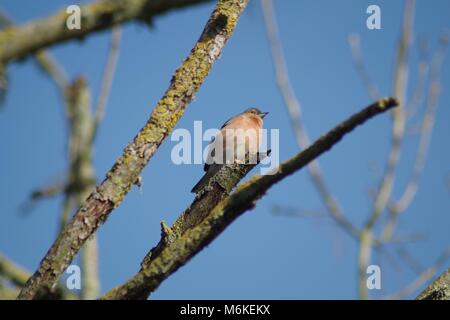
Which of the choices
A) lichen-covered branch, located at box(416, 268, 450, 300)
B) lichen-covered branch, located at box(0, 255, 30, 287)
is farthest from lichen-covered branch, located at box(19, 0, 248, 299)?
lichen-covered branch, located at box(0, 255, 30, 287)

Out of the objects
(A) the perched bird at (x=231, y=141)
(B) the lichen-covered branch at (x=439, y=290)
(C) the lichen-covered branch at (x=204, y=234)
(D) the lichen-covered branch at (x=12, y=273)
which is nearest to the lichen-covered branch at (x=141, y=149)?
(C) the lichen-covered branch at (x=204, y=234)

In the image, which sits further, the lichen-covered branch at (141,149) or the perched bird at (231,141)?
→ the perched bird at (231,141)

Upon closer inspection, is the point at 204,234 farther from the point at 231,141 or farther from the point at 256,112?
the point at 256,112

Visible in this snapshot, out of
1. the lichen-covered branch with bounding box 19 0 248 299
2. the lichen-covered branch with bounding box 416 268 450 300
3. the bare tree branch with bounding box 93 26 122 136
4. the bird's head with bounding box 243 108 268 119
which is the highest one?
the bird's head with bounding box 243 108 268 119

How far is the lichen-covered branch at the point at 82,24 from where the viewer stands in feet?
9.37

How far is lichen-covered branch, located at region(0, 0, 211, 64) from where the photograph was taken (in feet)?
9.37

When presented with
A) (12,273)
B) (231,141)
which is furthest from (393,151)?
(12,273)

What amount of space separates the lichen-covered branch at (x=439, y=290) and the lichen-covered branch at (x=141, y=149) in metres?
1.67

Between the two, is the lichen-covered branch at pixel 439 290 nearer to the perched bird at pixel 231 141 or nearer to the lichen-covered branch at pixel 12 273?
the lichen-covered branch at pixel 12 273

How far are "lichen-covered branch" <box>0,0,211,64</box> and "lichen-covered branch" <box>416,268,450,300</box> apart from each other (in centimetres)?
195

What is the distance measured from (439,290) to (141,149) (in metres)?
1.77

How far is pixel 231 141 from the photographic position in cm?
810

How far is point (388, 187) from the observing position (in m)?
8.09

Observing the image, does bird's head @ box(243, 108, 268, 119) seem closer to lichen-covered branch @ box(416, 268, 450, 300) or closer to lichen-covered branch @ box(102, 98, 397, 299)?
lichen-covered branch @ box(416, 268, 450, 300)
